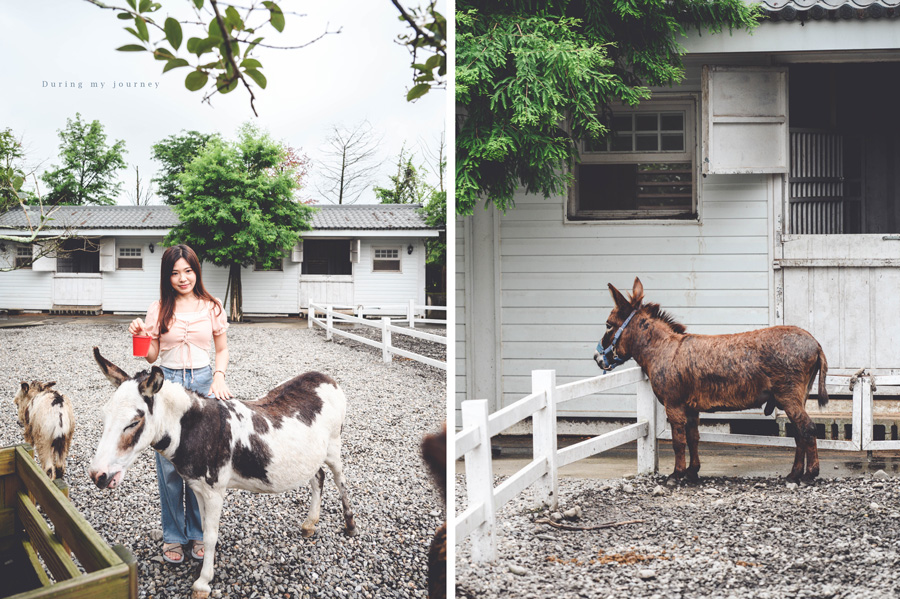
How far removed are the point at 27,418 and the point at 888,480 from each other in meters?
2.89

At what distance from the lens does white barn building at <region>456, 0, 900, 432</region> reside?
2650mm

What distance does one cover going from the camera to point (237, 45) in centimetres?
118

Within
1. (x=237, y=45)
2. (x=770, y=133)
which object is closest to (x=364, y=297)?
(x=237, y=45)

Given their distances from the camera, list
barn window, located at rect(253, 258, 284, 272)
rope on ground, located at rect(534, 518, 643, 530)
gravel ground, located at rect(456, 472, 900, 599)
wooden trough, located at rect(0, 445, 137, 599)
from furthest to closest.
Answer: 1. rope on ground, located at rect(534, 518, 643, 530)
2. gravel ground, located at rect(456, 472, 900, 599)
3. barn window, located at rect(253, 258, 284, 272)
4. wooden trough, located at rect(0, 445, 137, 599)

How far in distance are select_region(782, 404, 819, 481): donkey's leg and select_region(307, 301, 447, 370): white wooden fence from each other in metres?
1.55

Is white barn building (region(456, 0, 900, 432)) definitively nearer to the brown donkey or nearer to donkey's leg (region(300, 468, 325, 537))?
the brown donkey

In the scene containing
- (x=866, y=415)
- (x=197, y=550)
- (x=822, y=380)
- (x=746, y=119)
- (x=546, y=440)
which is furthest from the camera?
(x=746, y=119)

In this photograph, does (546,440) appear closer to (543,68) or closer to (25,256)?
(543,68)

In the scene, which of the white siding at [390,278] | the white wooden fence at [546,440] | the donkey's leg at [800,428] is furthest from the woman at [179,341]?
the donkey's leg at [800,428]

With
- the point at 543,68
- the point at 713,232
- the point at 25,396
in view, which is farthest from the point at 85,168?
the point at 713,232

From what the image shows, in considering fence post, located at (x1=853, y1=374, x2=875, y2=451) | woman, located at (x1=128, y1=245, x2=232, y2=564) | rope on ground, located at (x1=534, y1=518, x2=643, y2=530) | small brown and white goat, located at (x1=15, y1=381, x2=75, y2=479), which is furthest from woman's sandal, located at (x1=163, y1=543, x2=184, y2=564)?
fence post, located at (x1=853, y1=374, x2=875, y2=451)

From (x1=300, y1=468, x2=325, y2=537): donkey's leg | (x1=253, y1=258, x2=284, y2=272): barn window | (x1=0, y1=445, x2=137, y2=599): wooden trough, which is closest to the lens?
(x1=0, y1=445, x2=137, y2=599): wooden trough

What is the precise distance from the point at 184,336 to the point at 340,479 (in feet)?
1.48

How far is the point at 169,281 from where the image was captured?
114 cm
